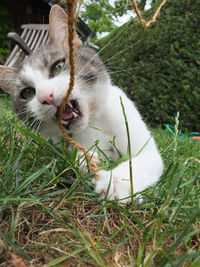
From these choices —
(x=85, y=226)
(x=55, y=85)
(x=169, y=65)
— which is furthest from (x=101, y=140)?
(x=169, y=65)

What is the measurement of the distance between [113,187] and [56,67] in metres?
0.83

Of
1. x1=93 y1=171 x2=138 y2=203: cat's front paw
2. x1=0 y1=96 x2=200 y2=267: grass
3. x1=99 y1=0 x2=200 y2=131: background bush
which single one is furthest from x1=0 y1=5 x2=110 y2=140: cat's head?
x1=99 y1=0 x2=200 y2=131: background bush

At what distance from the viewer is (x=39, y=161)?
115cm

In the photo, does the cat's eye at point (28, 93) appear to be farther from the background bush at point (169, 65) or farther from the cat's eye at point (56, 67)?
the background bush at point (169, 65)

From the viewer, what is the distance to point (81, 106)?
52.4 inches

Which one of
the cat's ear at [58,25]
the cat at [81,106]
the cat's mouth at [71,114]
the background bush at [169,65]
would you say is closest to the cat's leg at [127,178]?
the cat at [81,106]

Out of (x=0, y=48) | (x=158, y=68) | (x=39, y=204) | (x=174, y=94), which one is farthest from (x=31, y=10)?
(x=39, y=204)

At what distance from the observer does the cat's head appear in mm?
1256

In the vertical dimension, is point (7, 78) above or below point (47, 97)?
above

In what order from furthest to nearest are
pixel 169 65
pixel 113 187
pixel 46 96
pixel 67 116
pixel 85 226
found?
pixel 169 65, pixel 67 116, pixel 46 96, pixel 113 187, pixel 85 226

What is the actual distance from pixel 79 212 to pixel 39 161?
0.35 meters

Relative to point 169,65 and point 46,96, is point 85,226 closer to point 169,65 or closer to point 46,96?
point 46,96

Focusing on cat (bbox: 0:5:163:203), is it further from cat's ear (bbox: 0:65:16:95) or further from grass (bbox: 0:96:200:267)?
grass (bbox: 0:96:200:267)

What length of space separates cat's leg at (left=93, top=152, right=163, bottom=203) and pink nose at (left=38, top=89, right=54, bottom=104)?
43 cm
